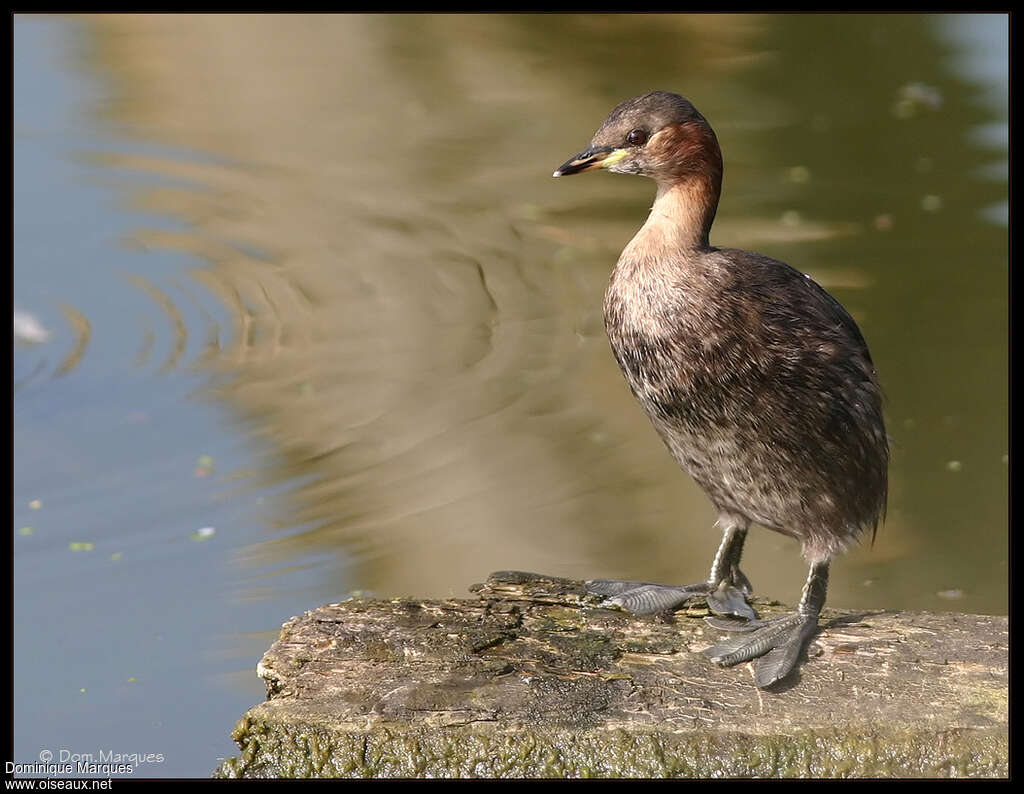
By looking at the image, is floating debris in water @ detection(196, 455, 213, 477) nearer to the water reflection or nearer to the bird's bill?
the water reflection

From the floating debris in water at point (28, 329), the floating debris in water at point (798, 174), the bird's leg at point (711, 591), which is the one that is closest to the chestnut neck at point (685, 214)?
the bird's leg at point (711, 591)

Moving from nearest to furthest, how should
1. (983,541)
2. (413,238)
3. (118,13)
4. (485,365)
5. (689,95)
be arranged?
(983,541)
(485,365)
(413,238)
(689,95)
(118,13)

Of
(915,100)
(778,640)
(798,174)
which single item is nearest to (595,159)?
(778,640)

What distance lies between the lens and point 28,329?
25.0 feet

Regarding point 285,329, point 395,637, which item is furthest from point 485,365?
point 395,637

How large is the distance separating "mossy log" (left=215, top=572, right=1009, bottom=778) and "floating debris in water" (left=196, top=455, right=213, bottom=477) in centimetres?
188

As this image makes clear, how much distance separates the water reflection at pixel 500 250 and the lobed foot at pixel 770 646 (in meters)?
1.20

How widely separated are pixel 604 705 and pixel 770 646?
0.55m

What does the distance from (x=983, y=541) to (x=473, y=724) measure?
275 centimetres

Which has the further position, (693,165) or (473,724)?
(693,165)

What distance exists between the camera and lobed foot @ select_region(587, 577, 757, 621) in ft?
15.8

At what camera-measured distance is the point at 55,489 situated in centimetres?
632

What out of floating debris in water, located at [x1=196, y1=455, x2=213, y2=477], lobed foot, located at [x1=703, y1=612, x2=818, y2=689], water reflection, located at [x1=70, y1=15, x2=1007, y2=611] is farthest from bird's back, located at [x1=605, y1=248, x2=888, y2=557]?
floating debris in water, located at [x1=196, y1=455, x2=213, y2=477]

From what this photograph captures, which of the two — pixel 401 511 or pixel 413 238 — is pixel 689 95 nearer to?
pixel 413 238
